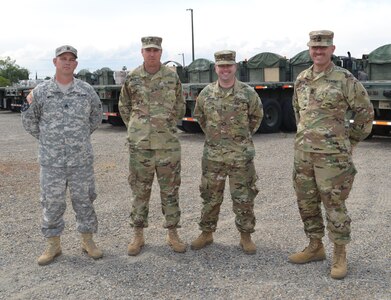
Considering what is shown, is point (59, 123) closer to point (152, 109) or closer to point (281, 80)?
point (152, 109)

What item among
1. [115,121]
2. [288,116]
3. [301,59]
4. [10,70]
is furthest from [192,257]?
[10,70]

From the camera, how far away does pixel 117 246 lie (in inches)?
173

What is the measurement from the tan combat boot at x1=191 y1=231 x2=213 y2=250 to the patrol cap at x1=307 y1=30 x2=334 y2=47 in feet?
5.97

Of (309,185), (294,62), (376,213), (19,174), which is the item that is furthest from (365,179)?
(294,62)

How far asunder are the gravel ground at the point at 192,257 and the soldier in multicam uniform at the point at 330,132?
0.34m

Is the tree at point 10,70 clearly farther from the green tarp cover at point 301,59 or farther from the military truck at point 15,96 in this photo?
the green tarp cover at point 301,59

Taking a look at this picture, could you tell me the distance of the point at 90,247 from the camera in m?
4.17

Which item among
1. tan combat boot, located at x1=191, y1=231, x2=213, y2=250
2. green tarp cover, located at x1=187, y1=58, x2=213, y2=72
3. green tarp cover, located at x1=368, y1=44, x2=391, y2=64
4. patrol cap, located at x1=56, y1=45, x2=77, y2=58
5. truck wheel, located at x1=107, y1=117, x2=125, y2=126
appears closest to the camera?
patrol cap, located at x1=56, y1=45, x2=77, y2=58

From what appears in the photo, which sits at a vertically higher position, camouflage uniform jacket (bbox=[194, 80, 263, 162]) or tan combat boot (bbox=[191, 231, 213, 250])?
camouflage uniform jacket (bbox=[194, 80, 263, 162])

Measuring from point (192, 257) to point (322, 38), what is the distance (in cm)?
200

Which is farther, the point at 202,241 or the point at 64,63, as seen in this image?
the point at 202,241

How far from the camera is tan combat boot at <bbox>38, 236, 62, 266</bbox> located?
13.2 feet

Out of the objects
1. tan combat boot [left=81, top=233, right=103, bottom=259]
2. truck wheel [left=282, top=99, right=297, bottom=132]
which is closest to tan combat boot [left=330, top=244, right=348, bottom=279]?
tan combat boot [left=81, top=233, right=103, bottom=259]

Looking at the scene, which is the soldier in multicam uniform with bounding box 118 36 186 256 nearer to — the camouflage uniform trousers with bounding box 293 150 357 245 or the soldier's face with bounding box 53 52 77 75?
the soldier's face with bounding box 53 52 77 75
